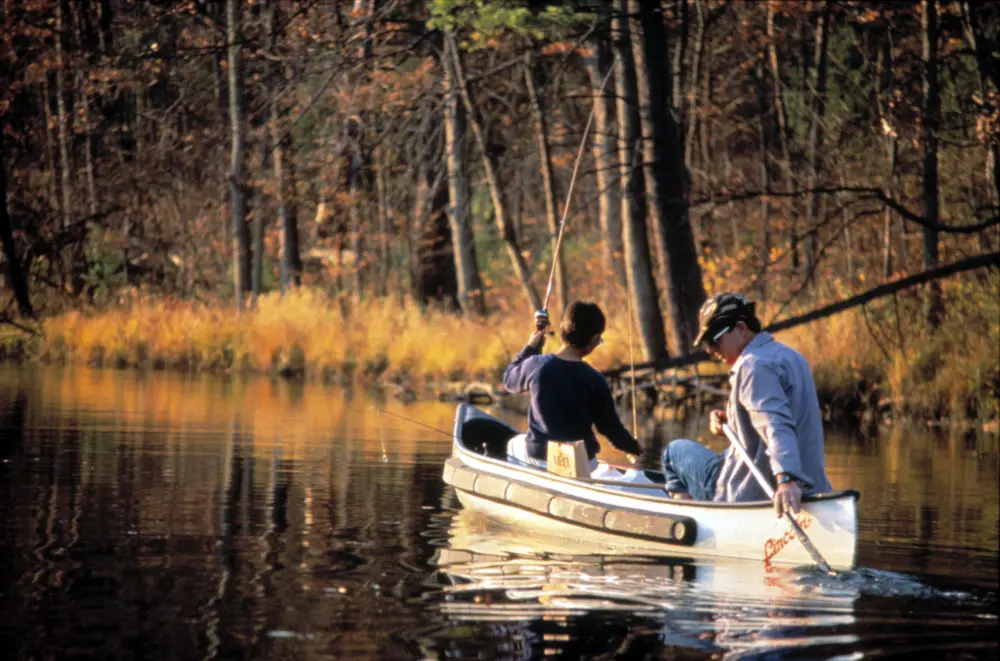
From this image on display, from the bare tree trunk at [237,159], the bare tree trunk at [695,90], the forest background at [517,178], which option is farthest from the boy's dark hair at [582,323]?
the bare tree trunk at [237,159]

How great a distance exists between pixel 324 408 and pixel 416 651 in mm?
13827

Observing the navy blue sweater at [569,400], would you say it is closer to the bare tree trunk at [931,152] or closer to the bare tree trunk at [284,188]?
the bare tree trunk at [931,152]

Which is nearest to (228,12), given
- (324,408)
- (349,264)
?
(349,264)

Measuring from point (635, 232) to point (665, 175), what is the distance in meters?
1.15

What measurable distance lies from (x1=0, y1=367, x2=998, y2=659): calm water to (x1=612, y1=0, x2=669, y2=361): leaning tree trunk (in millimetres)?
6323

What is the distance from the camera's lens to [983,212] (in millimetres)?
21734

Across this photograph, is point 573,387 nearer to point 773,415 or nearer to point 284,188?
point 773,415

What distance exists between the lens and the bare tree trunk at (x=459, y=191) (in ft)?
78.5

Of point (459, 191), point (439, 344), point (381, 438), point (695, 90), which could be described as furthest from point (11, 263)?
point (381, 438)

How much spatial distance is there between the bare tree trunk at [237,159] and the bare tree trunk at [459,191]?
354cm

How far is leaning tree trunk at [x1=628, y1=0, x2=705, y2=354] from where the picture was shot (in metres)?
19.9

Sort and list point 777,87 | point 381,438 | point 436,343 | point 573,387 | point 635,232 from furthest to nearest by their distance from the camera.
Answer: point 777,87 → point 436,343 → point 635,232 → point 381,438 → point 573,387

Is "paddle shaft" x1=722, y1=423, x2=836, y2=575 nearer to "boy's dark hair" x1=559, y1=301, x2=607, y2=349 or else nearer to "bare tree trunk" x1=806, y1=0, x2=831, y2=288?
"boy's dark hair" x1=559, y1=301, x2=607, y2=349

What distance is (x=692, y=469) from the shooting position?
9.75m
